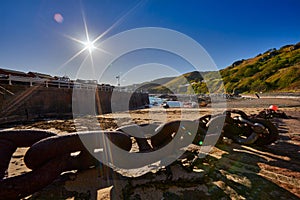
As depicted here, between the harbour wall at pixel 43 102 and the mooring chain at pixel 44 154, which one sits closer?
the mooring chain at pixel 44 154

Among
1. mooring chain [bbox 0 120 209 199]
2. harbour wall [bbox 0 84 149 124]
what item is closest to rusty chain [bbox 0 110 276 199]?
mooring chain [bbox 0 120 209 199]

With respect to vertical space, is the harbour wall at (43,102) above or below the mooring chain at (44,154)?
above

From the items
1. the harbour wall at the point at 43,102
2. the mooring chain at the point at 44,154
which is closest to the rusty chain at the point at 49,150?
the mooring chain at the point at 44,154

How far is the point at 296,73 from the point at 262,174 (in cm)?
6272

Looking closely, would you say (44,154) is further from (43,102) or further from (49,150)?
(43,102)

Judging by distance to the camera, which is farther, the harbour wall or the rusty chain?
the harbour wall

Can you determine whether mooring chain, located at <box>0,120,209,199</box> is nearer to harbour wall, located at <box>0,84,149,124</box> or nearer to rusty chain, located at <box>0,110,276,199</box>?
rusty chain, located at <box>0,110,276,199</box>

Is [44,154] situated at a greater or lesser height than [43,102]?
lesser

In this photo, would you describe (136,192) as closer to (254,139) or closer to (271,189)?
(271,189)

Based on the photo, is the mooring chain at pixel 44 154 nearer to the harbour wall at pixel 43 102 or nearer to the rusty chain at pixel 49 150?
the rusty chain at pixel 49 150

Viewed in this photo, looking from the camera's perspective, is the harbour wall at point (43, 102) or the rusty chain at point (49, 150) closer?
the rusty chain at point (49, 150)

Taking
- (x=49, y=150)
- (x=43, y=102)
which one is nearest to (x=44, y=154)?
(x=49, y=150)

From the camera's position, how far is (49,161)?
1.25 metres

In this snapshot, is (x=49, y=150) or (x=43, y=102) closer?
(x=49, y=150)
